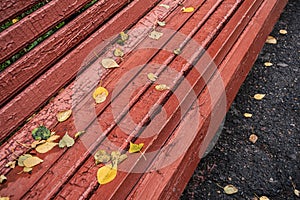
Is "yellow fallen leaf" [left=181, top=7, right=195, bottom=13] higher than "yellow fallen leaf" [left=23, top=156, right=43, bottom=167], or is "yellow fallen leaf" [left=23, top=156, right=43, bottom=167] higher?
"yellow fallen leaf" [left=23, top=156, right=43, bottom=167]

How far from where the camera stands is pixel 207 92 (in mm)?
1705

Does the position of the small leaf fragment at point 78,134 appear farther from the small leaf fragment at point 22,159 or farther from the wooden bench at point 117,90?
the small leaf fragment at point 22,159

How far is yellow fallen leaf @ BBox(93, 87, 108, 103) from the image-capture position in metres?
1.59

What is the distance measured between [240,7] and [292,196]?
1113 millimetres

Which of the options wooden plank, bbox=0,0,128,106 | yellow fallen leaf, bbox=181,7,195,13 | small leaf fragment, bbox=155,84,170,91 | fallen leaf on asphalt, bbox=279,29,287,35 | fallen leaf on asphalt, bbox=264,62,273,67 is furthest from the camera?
fallen leaf on asphalt, bbox=279,29,287,35

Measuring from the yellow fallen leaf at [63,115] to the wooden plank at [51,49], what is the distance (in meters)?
0.19

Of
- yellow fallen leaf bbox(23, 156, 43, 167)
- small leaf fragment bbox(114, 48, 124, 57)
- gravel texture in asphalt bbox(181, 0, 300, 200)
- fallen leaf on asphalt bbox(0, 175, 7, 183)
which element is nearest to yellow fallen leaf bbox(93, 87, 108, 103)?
small leaf fragment bbox(114, 48, 124, 57)

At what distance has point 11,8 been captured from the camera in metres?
1.35

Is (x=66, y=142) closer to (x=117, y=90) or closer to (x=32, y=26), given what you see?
(x=117, y=90)

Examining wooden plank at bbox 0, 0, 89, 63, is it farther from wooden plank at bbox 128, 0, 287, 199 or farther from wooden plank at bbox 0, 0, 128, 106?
wooden plank at bbox 128, 0, 287, 199

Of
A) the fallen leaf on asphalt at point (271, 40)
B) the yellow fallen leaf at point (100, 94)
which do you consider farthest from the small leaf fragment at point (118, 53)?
the fallen leaf on asphalt at point (271, 40)

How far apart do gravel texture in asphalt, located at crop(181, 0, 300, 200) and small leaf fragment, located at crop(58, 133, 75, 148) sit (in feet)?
2.58

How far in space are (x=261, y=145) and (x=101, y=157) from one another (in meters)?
1.17

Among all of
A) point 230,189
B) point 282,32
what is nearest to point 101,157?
point 230,189
